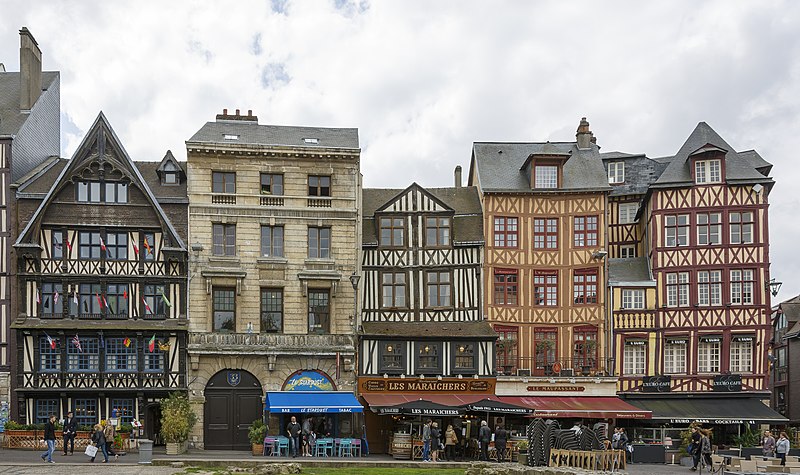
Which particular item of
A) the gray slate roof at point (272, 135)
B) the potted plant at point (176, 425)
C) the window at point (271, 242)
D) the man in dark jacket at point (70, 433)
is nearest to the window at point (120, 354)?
the potted plant at point (176, 425)

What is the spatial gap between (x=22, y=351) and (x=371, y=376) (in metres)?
12.5

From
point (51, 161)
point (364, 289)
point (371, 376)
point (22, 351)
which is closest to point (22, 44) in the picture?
point (51, 161)

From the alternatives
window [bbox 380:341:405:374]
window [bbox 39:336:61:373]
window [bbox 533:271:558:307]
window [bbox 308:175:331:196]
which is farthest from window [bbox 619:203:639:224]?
window [bbox 39:336:61:373]

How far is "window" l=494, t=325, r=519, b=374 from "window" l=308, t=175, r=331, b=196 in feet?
28.0

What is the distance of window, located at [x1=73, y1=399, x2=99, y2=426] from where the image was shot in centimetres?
3375

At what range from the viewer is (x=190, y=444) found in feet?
113

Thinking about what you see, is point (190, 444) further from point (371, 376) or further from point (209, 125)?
point (209, 125)

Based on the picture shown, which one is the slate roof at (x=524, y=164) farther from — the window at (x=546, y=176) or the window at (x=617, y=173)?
the window at (x=617, y=173)

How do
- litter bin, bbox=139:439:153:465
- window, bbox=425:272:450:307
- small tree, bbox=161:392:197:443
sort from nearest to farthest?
litter bin, bbox=139:439:153:465
small tree, bbox=161:392:197:443
window, bbox=425:272:450:307

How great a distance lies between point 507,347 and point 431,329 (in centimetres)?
322

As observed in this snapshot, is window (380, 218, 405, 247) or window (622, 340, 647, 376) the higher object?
window (380, 218, 405, 247)

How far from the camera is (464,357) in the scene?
3628cm

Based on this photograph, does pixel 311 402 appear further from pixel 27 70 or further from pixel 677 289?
pixel 27 70

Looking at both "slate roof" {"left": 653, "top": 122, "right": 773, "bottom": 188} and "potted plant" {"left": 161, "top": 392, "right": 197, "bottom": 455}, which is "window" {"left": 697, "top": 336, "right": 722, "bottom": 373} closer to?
"slate roof" {"left": 653, "top": 122, "right": 773, "bottom": 188}
